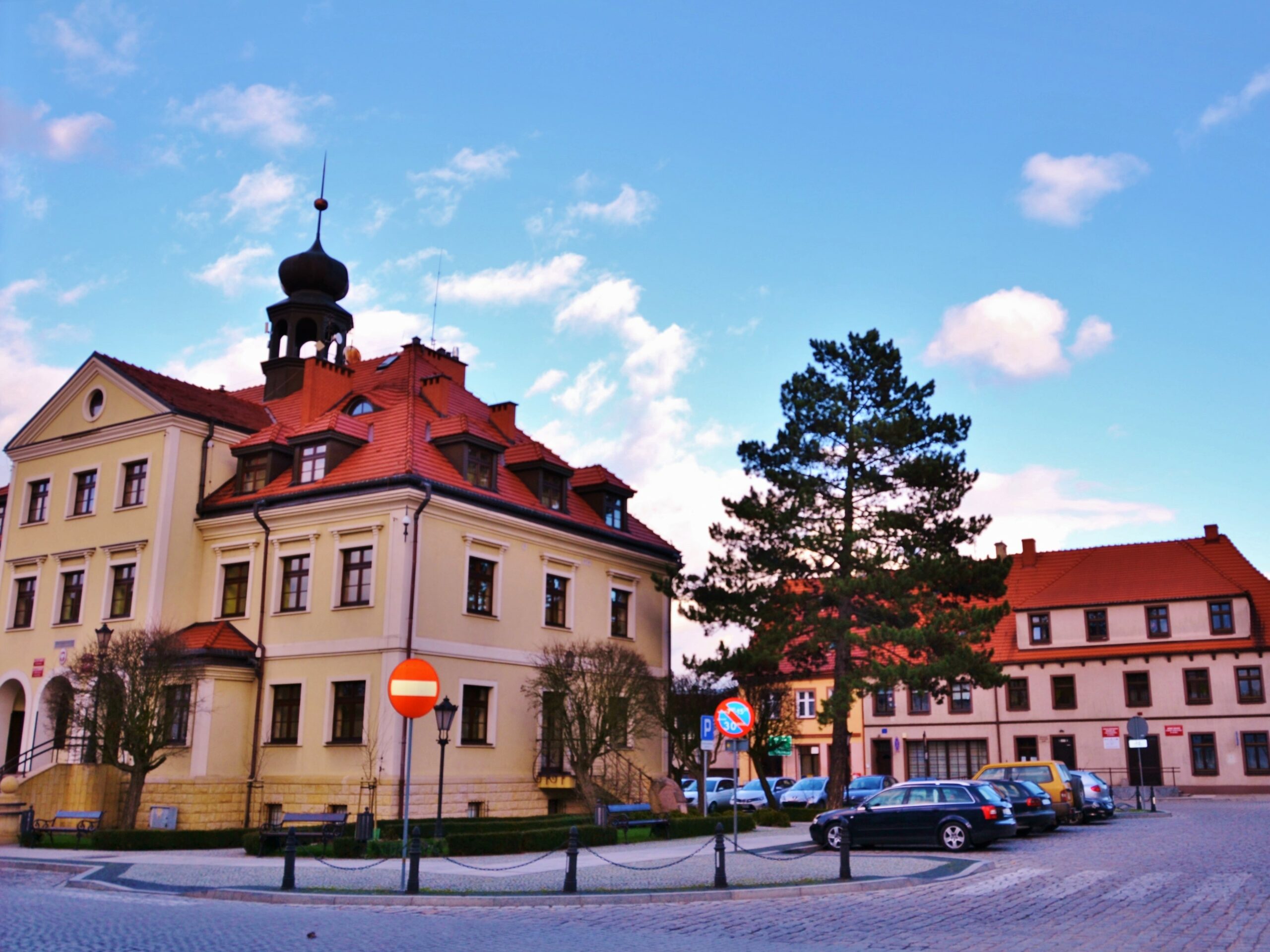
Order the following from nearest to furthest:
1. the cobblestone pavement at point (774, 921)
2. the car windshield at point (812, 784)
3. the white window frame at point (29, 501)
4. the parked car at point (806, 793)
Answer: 1. the cobblestone pavement at point (774, 921)
2. the white window frame at point (29, 501)
3. the parked car at point (806, 793)
4. the car windshield at point (812, 784)

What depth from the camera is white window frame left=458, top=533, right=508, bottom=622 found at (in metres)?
30.8

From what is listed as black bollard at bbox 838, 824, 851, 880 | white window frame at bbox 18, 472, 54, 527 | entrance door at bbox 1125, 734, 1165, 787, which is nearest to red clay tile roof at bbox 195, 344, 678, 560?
white window frame at bbox 18, 472, 54, 527

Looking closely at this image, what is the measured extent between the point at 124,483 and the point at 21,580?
17.1 ft

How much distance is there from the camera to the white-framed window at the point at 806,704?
62969mm

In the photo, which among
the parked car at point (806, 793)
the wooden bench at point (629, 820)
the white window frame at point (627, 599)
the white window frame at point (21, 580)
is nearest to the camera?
the wooden bench at point (629, 820)

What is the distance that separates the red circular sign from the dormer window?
15486 millimetres

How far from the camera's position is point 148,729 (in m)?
27.2

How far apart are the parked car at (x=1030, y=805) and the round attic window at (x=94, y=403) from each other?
1093 inches

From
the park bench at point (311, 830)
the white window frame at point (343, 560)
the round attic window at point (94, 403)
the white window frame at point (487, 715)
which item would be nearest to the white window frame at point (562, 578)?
the white window frame at point (487, 715)

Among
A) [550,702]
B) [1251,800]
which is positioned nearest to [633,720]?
[550,702]

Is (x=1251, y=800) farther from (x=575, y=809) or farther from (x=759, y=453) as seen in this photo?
(x=575, y=809)

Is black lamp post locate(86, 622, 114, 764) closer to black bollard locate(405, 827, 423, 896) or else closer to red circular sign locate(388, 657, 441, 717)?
red circular sign locate(388, 657, 441, 717)

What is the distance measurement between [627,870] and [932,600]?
16.6 meters

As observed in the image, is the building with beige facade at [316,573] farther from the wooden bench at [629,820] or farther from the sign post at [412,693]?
the sign post at [412,693]
